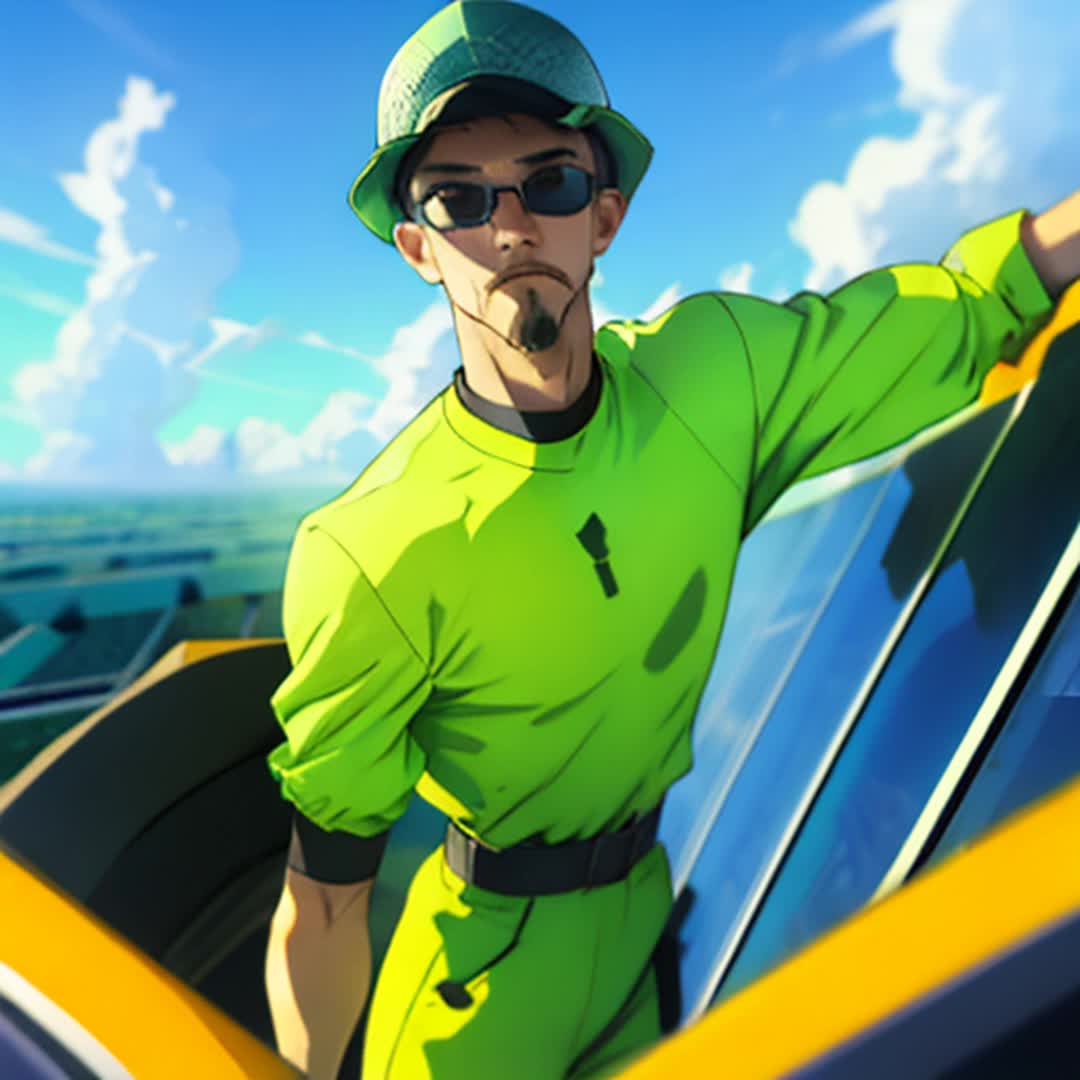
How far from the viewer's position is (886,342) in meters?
0.65

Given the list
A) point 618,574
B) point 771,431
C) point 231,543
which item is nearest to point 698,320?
point 771,431

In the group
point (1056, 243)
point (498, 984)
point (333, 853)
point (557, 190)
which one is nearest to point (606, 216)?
point (557, 190)

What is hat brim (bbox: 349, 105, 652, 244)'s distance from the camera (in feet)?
1.70

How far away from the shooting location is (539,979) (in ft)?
2.32

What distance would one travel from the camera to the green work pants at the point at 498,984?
2.24ft

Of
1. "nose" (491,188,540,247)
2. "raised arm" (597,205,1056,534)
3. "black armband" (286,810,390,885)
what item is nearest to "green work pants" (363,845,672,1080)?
"black armband" (286,810,390,885)

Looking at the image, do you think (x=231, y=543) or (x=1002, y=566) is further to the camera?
(x=231, y=543)

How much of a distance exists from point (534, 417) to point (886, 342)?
31cm

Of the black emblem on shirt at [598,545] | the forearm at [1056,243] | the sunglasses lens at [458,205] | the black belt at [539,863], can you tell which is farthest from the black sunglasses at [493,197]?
the black belt at [539,863]

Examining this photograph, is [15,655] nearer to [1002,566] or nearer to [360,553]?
[360,553]

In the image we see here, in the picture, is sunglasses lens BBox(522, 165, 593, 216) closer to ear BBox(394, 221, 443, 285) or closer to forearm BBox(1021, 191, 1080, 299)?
ear BBox(394, 221, 443, 285)

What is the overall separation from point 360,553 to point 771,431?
14.0 inches

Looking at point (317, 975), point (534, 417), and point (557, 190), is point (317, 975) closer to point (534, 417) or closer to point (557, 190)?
point (534, 417)

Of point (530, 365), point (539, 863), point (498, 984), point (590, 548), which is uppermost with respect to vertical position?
point (530, 365)
